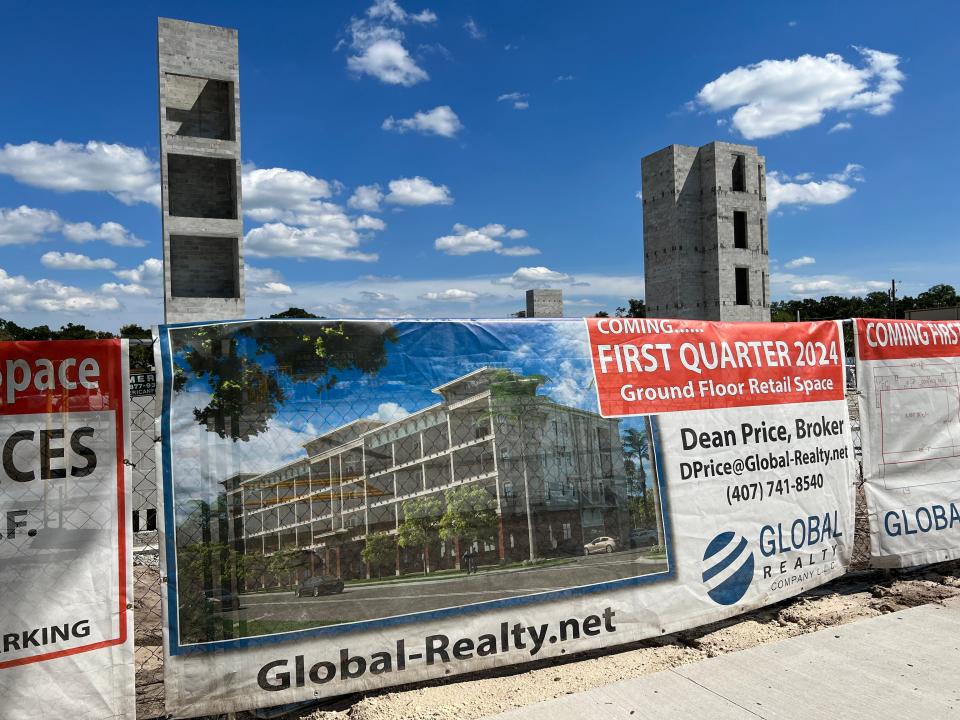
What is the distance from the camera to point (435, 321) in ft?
12.9

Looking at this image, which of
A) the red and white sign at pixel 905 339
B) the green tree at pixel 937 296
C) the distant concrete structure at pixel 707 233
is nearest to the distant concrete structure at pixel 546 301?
the distant concrete structure at pixel 707 233

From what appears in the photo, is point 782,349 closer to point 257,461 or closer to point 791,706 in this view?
point 791,706

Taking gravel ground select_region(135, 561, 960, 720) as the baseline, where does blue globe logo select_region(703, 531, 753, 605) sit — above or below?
above

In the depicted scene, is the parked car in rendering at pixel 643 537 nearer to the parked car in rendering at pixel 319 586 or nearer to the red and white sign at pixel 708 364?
the red and white sign at pixel 708 364

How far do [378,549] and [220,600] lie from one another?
791mm

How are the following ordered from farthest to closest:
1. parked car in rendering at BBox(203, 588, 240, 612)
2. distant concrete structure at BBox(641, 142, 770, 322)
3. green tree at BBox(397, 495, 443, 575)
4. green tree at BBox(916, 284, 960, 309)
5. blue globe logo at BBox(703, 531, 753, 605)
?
green tree at BBox(916, 284, 960, 309) → distant concrete structure at BBox(641, 142, 770, 322) → blue globe logo at BBox(703, 531, 753, 605) → green tree at BBox(397, 495, 443, 575) → parked car in rendering at BBox(203, 588, 240, 612)

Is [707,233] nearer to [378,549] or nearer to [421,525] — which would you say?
[421,525]

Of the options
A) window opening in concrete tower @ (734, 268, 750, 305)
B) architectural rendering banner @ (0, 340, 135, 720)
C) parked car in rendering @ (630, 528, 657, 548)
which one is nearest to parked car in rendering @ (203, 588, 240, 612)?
architectural rendering banner @ (0, 340, 135, 720)

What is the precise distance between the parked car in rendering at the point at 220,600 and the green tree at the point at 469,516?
3.56ft

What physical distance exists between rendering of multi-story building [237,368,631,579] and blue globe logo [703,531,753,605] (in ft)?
2.50

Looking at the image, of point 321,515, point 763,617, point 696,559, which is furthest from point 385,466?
point 763,617

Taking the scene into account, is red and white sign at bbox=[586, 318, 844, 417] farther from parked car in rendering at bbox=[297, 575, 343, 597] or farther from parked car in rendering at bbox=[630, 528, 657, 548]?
parked car in rendering at bbox=[297, 575, 343, 597]

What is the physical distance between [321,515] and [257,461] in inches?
16.6

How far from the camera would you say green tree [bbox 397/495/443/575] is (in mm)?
3721
